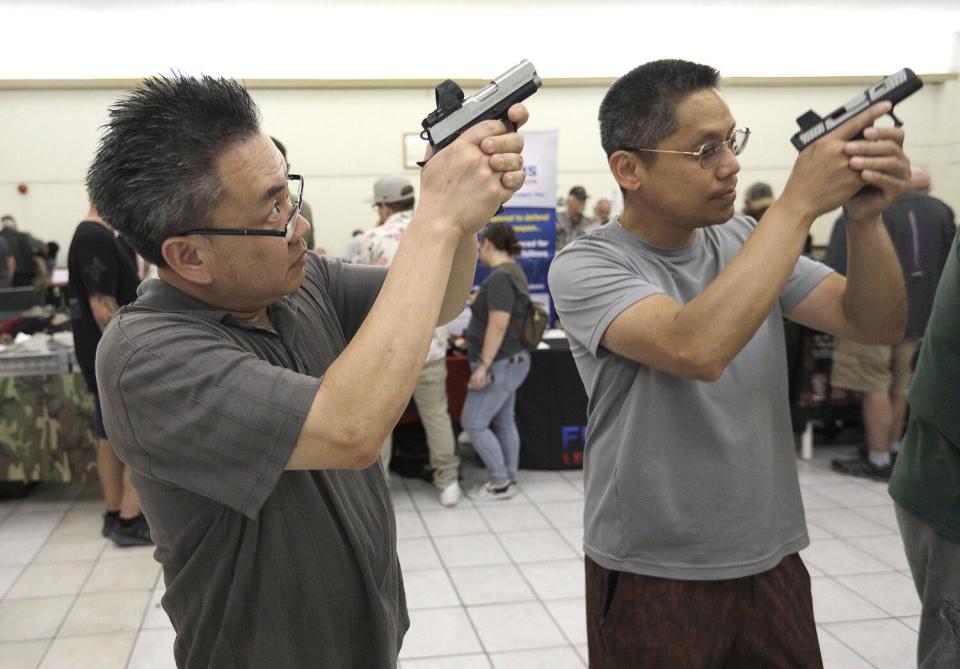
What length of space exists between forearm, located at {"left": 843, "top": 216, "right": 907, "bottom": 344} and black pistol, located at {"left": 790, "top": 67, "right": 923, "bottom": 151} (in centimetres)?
21

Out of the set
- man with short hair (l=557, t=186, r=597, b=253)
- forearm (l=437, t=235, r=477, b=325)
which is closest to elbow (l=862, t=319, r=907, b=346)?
forearm (l=437, t=235, r=477, b=325)

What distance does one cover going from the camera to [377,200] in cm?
427

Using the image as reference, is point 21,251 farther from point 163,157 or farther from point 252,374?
point 252,374

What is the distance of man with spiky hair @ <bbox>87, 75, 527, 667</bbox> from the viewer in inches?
33.9

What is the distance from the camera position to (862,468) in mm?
4512

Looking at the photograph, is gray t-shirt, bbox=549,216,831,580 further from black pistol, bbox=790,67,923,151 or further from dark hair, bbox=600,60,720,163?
black pistol, bbox=790,67,923,151

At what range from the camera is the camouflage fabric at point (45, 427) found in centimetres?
411

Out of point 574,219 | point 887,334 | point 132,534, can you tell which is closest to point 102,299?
point 132,534

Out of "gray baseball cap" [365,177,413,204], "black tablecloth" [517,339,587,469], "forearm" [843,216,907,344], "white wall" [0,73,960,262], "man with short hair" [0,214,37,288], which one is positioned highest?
"white wall" [0,73,960,262]

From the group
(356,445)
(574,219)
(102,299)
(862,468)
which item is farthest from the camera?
(574,219)

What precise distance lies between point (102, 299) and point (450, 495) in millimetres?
1928

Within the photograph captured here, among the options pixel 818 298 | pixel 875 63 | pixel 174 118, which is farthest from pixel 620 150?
pixel 875 63

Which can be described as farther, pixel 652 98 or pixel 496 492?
pixel 496 492

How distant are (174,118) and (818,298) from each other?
1.09 metres
